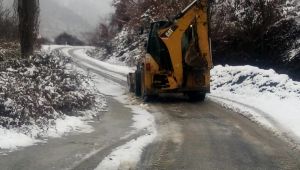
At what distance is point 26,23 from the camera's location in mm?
18766

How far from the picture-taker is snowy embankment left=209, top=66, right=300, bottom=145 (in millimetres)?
13250

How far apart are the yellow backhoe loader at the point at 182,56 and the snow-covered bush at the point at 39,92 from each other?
7.38ft

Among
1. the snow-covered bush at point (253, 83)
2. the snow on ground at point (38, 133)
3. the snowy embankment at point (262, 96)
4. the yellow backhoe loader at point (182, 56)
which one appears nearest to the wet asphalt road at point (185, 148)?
the snow on ground at point (38, 133)

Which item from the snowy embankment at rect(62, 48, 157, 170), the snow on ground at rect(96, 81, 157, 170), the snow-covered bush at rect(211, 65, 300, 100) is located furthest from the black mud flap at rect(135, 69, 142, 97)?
the snow on ground at rect(96, 81, 157, 170)

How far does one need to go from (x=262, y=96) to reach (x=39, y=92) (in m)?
7.37

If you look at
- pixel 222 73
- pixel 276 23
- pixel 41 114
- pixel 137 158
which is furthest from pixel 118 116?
pixel 276 23

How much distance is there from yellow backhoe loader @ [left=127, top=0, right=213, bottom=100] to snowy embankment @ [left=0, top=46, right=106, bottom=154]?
2.04 metres

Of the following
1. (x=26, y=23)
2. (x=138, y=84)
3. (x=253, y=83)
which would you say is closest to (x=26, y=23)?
(x=26, y=23)

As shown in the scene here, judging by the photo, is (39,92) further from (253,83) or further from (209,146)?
(253,83)

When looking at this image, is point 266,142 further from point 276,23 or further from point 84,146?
point 276,23

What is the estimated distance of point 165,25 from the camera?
18594 mm

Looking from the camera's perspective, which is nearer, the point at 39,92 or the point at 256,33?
the point at 39,92

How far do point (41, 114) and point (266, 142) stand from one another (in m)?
4.86

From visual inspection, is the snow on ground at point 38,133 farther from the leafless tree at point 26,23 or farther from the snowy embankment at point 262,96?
the leafless tree at point 26,23
